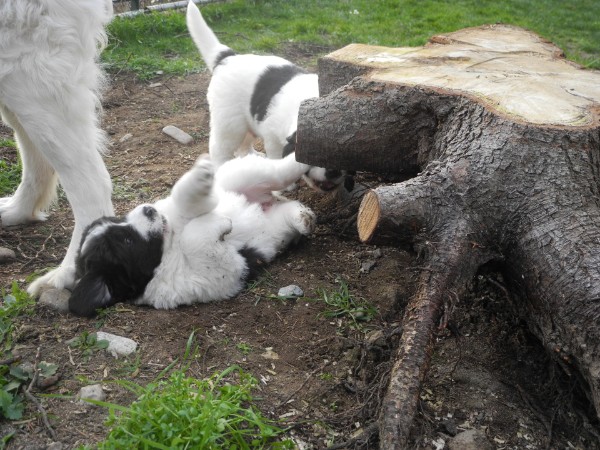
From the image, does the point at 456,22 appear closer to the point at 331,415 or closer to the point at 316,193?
the point at 316,193

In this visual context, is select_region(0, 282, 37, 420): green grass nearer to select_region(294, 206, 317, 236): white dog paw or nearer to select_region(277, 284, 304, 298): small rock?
select_region(277, 284, 304, 298): small rock

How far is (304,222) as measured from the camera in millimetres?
3715

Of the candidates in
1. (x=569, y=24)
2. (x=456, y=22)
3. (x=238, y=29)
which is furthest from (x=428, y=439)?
(x=569, y=24)

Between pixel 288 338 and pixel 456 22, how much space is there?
810cm

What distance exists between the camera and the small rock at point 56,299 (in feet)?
10.0

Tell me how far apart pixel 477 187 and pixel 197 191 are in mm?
1510

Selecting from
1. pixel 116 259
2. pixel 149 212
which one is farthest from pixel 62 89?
pixel 116 259

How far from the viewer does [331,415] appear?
2.45m

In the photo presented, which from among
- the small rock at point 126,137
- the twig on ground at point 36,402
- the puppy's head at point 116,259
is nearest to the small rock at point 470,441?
the twig on ground at point 36,402

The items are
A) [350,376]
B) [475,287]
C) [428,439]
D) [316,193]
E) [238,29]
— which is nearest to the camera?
[428,439]

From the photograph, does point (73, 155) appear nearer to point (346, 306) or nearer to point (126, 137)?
point (346, 306)

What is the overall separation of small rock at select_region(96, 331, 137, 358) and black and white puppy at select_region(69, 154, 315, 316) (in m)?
0.25

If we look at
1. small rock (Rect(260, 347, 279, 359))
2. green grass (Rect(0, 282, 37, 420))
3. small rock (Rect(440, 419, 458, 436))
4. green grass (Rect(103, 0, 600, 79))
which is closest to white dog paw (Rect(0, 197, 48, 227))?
green grass (Rect(0, 282, 37, 420))

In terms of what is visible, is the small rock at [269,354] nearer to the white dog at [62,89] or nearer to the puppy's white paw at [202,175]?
the puppy's white paw at [202,175]
